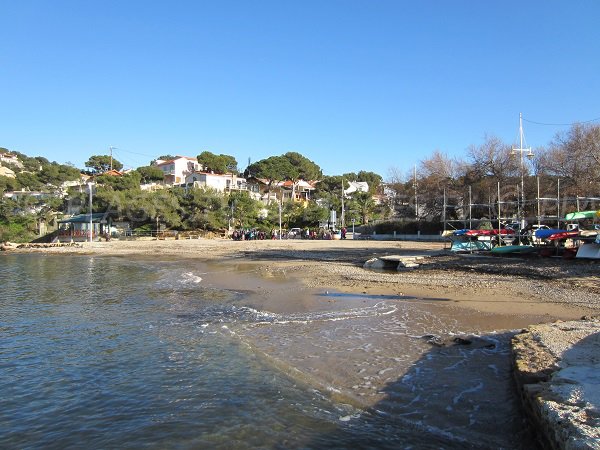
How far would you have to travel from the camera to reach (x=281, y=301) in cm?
1577

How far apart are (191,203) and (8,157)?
12003 cm

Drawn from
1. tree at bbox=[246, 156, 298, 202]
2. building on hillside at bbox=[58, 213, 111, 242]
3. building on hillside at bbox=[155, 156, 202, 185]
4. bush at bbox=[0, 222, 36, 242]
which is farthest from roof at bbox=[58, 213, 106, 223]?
tree at bbox=[246, 156, 298, 202]

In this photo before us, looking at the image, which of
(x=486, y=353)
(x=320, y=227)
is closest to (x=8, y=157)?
(x=320, y=227)

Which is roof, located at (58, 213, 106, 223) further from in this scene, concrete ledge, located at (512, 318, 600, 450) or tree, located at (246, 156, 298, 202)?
concrete ledge, located at (512, 318, 600, 450)

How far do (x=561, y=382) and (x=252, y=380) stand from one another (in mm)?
4657

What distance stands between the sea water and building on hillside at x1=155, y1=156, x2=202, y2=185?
84551 mm

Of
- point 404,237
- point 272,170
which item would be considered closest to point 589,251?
point 404,237

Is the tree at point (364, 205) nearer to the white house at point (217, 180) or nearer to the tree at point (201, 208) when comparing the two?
the tree at point (201, 208)

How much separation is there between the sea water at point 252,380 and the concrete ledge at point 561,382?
0.50 metres

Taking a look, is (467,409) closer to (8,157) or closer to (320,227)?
(320,227)

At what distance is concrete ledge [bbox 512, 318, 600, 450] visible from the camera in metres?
4.34

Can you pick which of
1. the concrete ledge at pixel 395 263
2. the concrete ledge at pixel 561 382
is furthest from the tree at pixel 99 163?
the concrete ledge at pixel 561 382

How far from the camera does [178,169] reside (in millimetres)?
97000

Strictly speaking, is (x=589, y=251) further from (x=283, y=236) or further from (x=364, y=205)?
(x=364, y=205)
